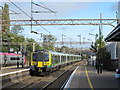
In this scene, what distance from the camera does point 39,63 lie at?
23922 millimetres

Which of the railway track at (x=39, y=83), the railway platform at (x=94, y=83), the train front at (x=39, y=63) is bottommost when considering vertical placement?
the railway track at (x=39, y=83)

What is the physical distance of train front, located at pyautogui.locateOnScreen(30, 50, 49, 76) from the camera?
2373cm

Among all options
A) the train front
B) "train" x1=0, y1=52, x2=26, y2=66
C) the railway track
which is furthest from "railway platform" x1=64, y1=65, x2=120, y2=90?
"train" x1=0, y1=52, x2=26, y2=66

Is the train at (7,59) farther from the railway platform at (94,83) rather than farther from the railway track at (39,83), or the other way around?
the railway platform at (94,83)

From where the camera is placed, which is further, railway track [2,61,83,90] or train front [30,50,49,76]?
train front [30,50,49,76]

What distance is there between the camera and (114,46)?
109ft

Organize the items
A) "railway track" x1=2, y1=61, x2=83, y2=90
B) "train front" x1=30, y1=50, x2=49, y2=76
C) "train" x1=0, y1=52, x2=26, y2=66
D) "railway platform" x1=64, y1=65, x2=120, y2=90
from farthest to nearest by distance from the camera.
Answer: "train" x1=0, y1=52, x2=26, y2=66
"train front" x1=30, y1=50, x2=49, y2=76
"railway track" x1=2, y1=61, x2=83, y2=90
"railway platform" x1=64, y1=65, x2=120, y2=90

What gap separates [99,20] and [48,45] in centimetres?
2629

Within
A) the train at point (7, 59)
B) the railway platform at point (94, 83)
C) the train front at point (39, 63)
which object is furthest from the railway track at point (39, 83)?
the train at point (7, 59)

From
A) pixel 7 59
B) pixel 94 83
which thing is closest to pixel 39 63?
pixel 94 83

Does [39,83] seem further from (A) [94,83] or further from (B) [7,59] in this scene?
(B) [7,59]

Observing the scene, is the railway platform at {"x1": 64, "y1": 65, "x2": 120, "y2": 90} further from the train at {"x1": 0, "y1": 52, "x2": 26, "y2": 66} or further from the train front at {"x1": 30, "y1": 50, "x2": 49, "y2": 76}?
the train at {"x1": 0, "y1": 52, "x2": 26, "y2": 66}

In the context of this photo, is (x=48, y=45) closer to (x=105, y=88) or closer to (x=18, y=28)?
(x=18, y=28)

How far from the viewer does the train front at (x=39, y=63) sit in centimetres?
2373
